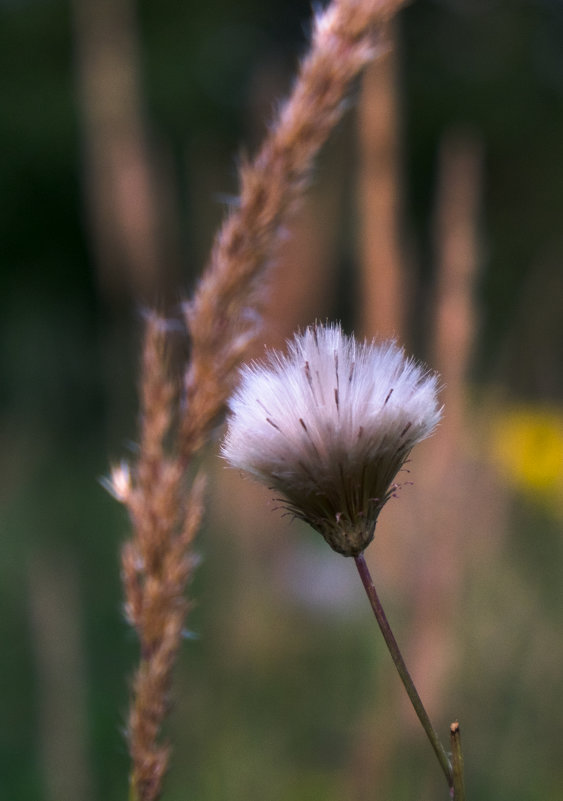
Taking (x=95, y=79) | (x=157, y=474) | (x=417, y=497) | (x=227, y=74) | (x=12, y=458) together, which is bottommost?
(x=157, y=474)

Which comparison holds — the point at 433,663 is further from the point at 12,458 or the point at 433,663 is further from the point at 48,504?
the point at 48,504

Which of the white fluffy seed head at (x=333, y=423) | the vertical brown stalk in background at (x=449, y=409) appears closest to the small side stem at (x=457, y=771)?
the white fluffy seed head at (x=333, y=423)

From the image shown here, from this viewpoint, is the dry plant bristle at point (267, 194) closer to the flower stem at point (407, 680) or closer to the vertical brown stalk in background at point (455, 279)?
the flower stem at point (407, 680)

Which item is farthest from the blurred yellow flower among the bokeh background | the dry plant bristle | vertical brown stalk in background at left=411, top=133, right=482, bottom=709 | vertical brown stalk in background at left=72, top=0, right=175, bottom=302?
the dry plant bristle

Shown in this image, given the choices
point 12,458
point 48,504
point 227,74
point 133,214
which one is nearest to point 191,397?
point 133,214

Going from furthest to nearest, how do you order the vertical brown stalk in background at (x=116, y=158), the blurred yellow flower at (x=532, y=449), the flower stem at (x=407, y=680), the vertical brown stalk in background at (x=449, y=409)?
the blurred yellow flower at (x=532, y=449), the vertical brown stalk in background at (x=116, y=158), the vertical brown stalk in background at (x=449, y=409), the flower stem at (x=407, y=680)

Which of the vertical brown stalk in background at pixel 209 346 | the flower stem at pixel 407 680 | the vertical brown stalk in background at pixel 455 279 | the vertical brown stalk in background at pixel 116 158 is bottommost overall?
the flower stem at pixel 407 680
